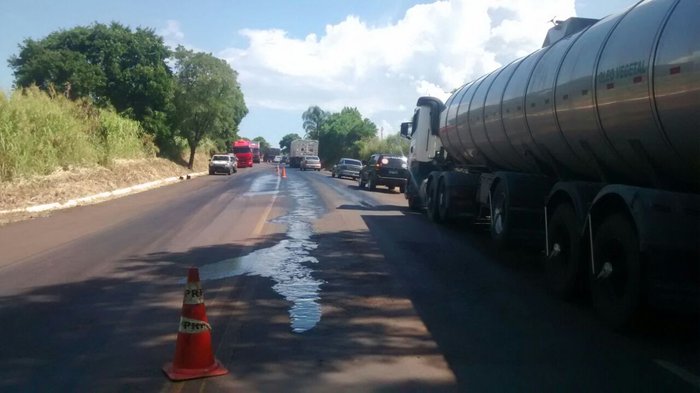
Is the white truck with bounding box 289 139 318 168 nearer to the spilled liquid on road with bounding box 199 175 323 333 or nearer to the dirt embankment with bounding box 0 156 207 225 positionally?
the dirt embankment with bounding box 0 156 207 225

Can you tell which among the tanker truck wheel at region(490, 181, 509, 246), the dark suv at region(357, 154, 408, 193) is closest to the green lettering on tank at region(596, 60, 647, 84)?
the tanker truck wheel at region(490, 181, 509, 246)

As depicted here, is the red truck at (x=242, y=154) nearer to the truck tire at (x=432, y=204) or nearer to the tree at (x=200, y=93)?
the tree at (x=200, y=93)

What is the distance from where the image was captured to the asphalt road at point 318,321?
19.2 feet

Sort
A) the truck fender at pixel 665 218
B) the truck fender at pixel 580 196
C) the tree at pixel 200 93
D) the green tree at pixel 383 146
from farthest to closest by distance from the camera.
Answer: the green tree at pixel 383 146
the tree at pixel 200 93
the truck fender at pixel 580 196
the truck fender at pixel 665 218

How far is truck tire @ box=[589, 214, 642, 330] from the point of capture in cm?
710

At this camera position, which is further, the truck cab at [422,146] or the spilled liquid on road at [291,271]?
the truck cab at [422,146]

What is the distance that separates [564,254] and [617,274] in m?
1.74

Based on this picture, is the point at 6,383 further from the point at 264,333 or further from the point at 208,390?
the point at 264,333

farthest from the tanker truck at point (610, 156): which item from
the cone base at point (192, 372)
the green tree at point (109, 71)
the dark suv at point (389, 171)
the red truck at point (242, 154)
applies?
the red truck at point (242, 154)

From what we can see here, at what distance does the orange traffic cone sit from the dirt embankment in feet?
43.4

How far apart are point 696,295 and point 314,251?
24.1 ft

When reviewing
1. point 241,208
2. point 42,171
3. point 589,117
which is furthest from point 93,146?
point 589,117

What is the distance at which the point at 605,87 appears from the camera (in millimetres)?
8164

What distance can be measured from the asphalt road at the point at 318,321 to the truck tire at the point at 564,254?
253mm
